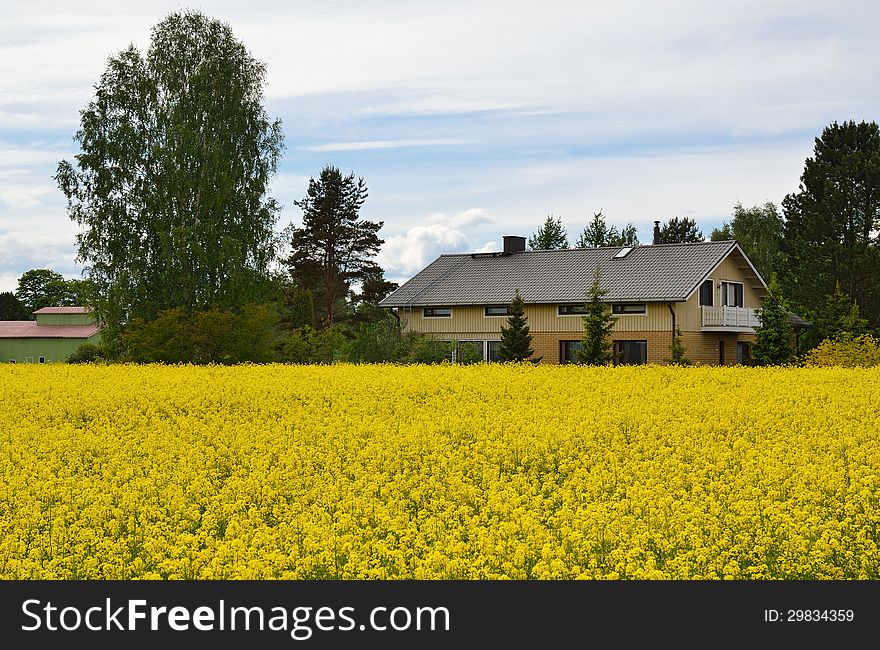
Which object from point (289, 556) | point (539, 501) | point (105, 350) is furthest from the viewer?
point (105, 350)

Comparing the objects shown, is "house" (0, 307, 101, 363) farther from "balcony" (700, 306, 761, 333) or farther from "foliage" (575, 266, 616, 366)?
"foliage" (575, 266, 616, 366)

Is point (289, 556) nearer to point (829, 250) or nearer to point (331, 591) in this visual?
point (331, 591)

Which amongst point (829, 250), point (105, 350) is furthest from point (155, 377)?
point (829, 250)

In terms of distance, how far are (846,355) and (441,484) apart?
87.7 ft

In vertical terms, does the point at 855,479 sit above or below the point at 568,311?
below

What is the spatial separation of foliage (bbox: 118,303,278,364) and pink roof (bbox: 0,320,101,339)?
149ft

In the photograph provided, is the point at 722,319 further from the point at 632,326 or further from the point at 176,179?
the point at 176,179

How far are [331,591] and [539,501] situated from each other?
3404mm

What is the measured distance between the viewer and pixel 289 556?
8.37m

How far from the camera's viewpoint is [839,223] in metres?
57.6

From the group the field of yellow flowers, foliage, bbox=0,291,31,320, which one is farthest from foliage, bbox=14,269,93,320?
the field of yellow flowers

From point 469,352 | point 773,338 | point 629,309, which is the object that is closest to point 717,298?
point 629,309

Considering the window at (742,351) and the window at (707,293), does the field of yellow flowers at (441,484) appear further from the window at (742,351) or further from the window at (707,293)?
the window at (742,351)

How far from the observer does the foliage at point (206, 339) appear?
112 feet
